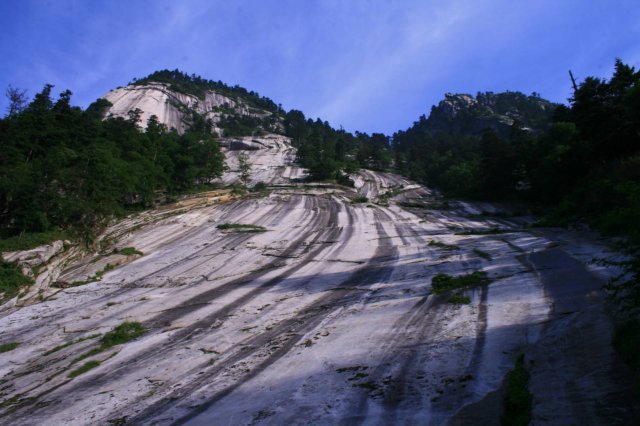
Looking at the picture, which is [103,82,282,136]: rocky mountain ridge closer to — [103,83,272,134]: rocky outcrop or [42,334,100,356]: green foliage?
[103,83,272,134]: rocky outcrop

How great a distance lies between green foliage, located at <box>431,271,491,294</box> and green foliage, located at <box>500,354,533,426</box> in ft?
19.3

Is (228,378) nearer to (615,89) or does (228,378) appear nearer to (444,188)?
(615,89)

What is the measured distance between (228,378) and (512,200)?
48.8 metres

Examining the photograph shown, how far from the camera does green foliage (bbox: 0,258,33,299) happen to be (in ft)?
60.3

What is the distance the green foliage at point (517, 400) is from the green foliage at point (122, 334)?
11041 millimetres

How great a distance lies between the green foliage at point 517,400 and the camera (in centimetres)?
494

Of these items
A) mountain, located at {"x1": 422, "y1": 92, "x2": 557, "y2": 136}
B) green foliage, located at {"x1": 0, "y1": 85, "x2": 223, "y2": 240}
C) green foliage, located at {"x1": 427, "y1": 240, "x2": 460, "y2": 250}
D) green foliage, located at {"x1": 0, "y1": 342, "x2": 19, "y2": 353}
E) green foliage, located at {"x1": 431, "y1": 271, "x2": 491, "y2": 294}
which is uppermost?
mountain, located at {"x1": 422, "y1": 92, "x2": 557, "y2": 136}

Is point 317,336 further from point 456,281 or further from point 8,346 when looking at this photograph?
point 8,346

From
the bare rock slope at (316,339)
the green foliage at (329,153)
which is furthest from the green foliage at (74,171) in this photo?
the green foliage at (329,153)

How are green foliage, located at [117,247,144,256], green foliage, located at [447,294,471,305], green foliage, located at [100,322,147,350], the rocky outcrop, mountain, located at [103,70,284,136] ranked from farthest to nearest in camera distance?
mountain, located at [103,70,284,136], the rocky outcrop, green foliage, located at [117,247,144,256], green foliage, located at [100,322,147,350], green foliage, located at [447,294,471,305]

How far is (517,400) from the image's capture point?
5.29 meters

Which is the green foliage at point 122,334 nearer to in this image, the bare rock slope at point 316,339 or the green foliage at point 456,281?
the bare rock slope at point 316,339

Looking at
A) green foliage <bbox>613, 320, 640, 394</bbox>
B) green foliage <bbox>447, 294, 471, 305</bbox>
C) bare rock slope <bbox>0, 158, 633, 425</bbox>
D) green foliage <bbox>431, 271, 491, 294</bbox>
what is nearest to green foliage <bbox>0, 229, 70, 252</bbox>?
bare rock slope <bbox>0, 158, 633, 425</bbox>

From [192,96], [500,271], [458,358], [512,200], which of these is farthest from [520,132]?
[192,96]
